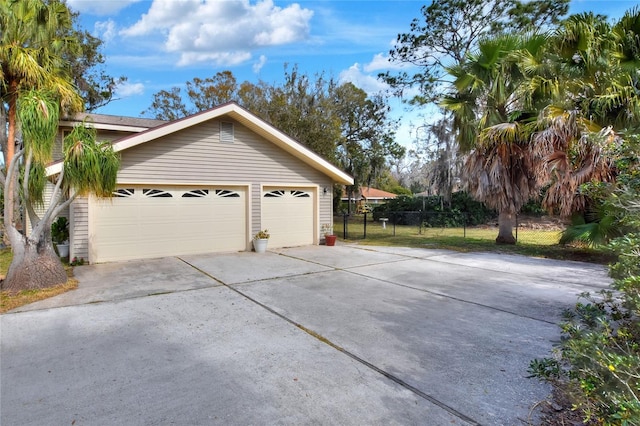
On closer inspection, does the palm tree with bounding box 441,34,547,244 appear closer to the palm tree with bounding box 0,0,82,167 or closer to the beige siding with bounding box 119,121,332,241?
the beige siding with bounding box 119,121,332,241

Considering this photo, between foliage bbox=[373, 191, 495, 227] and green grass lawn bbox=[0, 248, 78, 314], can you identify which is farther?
foliage bbox=[373, 191, 495, 227]

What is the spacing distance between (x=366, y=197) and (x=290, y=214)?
92.6 feet

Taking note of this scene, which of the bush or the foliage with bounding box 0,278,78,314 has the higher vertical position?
the bush

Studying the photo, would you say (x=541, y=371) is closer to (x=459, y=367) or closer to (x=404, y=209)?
(x=459, y=367)

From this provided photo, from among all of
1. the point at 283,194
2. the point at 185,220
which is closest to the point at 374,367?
the point at 185,220

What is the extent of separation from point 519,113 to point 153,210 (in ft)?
35.1

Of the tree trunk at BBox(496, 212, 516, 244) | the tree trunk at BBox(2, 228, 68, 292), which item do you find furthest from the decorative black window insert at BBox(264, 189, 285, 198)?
the tree trunk at BBox(496, 212, 516, 244)

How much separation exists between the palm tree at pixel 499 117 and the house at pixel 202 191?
4.24 m

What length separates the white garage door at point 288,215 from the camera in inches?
457

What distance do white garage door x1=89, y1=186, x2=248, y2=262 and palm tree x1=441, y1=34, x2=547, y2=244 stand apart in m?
7.41

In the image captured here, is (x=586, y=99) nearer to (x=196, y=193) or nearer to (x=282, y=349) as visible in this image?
(x=282, y=349)

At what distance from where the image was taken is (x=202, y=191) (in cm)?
1049

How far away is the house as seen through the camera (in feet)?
30.0

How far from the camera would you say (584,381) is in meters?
2.07
